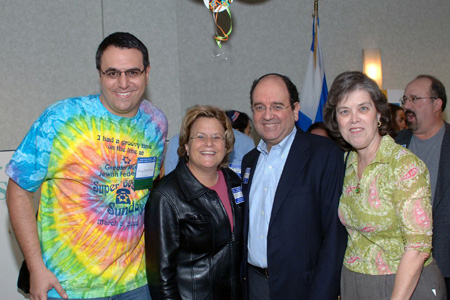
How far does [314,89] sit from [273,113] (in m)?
2.85

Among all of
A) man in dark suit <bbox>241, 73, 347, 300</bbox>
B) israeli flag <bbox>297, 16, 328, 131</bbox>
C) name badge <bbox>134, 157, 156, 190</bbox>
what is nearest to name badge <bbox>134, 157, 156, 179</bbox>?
name badge <bbox>134, 157, 156, 190</bbox>

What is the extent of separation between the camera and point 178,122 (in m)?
5.07

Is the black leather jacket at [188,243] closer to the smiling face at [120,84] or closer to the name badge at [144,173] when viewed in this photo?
the name badge at [144,173]

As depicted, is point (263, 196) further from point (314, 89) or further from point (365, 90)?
point (314, 89)

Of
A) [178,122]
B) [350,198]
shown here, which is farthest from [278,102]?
[178,122]

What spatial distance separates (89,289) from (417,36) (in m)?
5.79

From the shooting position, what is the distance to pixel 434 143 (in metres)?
3.22

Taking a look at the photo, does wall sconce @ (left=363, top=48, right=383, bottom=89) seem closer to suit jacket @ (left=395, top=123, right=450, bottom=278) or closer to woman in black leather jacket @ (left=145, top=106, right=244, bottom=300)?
suit jacket @ (left=395, top=123, right=450, bottom=278)

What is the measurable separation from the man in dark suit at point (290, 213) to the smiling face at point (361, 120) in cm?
22

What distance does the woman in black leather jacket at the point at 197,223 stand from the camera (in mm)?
2018

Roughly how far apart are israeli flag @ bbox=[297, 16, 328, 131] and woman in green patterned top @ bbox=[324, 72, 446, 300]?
9.53ft

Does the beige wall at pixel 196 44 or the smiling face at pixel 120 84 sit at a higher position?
the beige wall at pixel 196 44

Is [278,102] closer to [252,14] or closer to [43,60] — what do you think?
[43,60]

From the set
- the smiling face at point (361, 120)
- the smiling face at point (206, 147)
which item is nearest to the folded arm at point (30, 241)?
the smiling face at point (206, 147)
